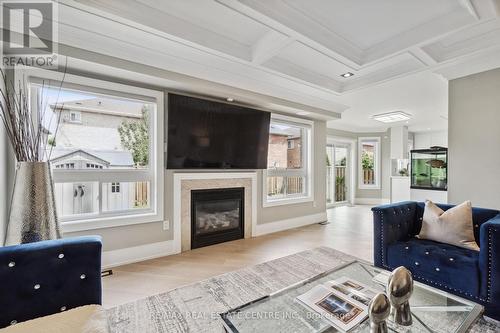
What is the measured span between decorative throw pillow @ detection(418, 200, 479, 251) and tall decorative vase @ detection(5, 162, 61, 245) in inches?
123

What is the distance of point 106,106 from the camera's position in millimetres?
2811

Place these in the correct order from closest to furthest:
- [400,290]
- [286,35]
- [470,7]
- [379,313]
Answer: [379,313], [400,290], [470,7], [286,35]

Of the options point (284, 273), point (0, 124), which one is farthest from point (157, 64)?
point (284, 273)

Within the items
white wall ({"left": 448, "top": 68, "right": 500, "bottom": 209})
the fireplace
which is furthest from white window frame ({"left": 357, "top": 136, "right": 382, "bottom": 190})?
the fireplace

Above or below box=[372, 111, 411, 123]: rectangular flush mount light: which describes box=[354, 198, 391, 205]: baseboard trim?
below

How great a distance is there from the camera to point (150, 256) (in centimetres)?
296

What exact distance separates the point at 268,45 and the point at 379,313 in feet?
7.90

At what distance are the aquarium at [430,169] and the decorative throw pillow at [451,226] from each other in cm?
227

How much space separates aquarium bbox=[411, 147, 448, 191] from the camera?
4073 millimetres

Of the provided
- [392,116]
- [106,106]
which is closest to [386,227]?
[106,106]

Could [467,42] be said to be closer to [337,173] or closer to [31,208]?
[31,208]

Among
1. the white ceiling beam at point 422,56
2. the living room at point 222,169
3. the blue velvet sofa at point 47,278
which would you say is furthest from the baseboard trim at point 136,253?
the white ceiling beam at point 422,56

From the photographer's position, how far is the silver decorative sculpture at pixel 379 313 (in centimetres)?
101

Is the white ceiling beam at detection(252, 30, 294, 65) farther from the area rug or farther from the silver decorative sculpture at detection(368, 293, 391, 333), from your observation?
the area rug
